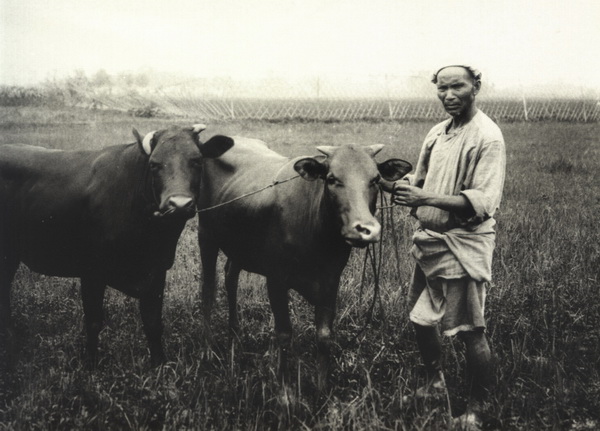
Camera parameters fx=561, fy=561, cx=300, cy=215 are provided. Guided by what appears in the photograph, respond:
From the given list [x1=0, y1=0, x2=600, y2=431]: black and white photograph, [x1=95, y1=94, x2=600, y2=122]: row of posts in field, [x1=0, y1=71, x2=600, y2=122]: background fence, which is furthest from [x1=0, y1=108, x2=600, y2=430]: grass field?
[x1=95, y1=94, x2=600, y2=122]: row of posts in field

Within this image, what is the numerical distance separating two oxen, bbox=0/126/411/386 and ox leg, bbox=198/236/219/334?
28 cm

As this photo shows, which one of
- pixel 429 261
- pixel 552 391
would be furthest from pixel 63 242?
pixel 552 391

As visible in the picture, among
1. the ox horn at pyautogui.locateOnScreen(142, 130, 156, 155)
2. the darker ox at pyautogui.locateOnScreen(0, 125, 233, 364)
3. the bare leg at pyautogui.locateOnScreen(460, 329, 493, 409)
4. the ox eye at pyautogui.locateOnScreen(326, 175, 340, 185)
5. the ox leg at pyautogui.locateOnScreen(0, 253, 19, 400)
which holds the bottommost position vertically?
the ox leg at pyautogui.locateOnScreen(0, 253, 19, 400)

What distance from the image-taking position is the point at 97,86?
23.0 m

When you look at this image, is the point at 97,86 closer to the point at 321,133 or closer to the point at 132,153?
the point at 321,133

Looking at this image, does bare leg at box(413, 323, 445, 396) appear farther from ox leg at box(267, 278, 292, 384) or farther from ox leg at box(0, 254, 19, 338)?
ox leg at box(0, 254, 19, 338)

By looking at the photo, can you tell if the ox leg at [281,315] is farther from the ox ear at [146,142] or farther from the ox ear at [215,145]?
the ox ear at [146,142]

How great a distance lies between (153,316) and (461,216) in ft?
7.49

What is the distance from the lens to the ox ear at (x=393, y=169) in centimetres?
354

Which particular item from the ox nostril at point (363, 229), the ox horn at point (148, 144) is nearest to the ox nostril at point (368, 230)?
the ox nostril at point (363, 229)

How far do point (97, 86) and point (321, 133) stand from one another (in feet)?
37.7

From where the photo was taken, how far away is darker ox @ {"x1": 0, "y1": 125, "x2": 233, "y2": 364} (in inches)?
146

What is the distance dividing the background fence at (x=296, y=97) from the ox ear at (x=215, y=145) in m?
11.7

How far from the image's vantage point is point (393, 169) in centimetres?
358
